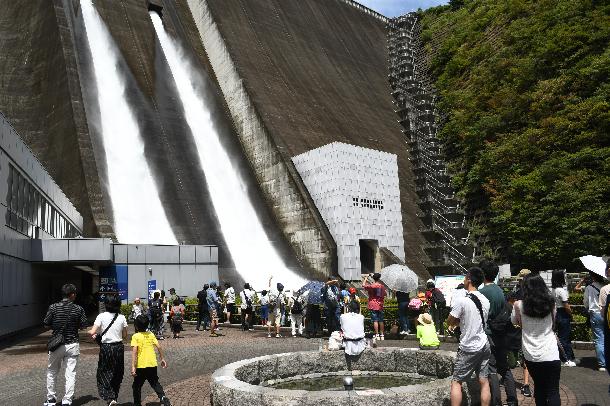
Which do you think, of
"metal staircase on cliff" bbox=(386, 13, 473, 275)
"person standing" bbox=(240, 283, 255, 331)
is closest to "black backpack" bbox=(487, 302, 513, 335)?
"person standing" bbox=(240, 283, 255, 331)

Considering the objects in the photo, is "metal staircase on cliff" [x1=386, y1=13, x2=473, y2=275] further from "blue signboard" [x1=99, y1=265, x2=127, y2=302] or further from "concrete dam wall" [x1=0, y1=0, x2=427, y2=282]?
"blue signboard" [x1=99, y1=265, x2=127, y2=302]

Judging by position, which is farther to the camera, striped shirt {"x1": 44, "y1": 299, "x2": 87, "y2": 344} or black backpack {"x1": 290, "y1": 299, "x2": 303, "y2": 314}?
black backpack {"x1": 290, "y1": 299, "x2": 303, "y2": 314}

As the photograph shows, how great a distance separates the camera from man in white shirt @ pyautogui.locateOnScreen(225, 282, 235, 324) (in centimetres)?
1961

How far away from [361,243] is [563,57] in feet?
64.8

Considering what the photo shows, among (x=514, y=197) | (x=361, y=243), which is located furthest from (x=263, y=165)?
(x=514, y=197)

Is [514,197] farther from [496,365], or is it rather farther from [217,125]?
[496,365]

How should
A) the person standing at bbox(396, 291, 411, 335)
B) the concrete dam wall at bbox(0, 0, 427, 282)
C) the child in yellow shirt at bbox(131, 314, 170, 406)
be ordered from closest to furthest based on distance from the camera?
the child in yellow shirt at bbox(131, 314, 170, 406) < the person standing at bbox(396, 291, 411, 335) < the concrete dam wall at bbox(0, 0, 427, 282)

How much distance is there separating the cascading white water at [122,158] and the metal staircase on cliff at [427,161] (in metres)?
17.2

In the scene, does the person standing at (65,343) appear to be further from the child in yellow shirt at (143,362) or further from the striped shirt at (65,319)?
the child in yellow shirt at (143,362)

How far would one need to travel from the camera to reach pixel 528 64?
37125 mm

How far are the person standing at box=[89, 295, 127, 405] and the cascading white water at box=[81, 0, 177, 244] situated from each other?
750 inches

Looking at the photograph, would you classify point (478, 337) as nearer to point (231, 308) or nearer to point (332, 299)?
point (332, 299)

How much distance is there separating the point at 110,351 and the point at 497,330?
5.68 metres

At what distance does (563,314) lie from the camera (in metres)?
10.2
